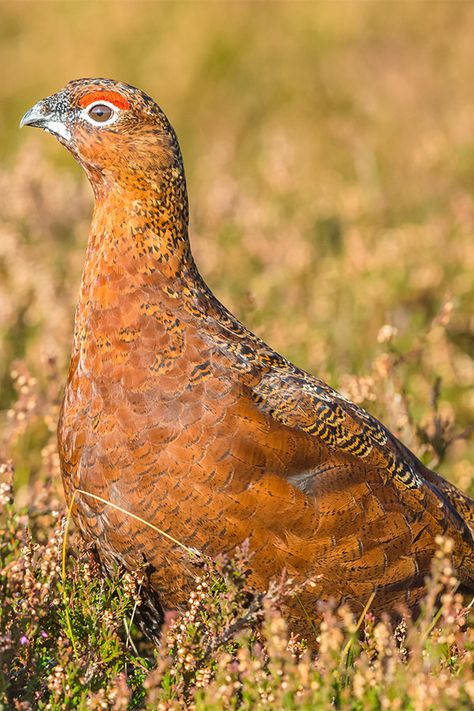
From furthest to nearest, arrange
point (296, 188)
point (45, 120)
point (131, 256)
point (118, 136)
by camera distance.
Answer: point (296, 188) → point (45, 120) → point (118, 136) → point (131, 256)

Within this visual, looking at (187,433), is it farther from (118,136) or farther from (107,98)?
(107,98)

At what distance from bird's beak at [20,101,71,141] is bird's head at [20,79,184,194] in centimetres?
5

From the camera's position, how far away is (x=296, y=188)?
10109 mm

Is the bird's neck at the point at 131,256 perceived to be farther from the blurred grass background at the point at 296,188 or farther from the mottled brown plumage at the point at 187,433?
Answer: the blurred grass background at the point at 296,188

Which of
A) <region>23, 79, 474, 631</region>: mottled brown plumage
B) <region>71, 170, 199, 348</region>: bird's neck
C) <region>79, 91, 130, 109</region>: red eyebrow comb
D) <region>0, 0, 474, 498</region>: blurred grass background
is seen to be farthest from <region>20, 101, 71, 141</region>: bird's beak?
<region>0, 0, 474, 498</region>: blurred grass background

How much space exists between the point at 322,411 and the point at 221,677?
1.14 metres

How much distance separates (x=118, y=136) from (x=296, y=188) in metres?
6.43

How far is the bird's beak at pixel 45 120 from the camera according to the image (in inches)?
156

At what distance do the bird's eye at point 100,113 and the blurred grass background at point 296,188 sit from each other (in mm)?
1174

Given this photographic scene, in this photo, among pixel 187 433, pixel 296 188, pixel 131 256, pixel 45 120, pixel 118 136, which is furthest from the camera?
pixel 296 188

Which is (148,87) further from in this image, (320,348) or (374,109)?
(320,348)

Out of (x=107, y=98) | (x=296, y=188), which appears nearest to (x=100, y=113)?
(x=107, y=98)

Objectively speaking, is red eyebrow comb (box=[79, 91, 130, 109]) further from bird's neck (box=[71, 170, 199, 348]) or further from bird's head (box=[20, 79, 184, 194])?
bird's neck (box=[71, 170, 199, 348])

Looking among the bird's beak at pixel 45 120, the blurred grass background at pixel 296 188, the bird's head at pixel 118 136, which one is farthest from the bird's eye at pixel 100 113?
the blurred grass background at pixel 296 188
